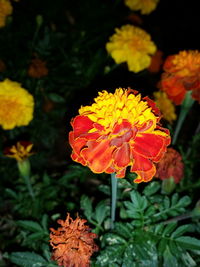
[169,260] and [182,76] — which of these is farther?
[182,76]

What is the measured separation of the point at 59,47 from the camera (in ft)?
4.38

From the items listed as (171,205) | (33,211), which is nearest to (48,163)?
(33,211)

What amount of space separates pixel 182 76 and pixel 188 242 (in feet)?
1.48

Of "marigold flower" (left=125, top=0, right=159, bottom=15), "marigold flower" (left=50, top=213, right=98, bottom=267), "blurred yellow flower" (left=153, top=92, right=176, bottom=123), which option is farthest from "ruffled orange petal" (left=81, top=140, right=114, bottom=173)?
"marigold flower" (left=125, top=0, right=159, bottom=15)

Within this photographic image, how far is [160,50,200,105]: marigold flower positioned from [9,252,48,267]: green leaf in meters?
0.58

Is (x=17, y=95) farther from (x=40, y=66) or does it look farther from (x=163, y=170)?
(x=163, y=170)

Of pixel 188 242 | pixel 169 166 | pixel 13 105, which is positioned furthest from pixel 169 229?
pixel 13 105

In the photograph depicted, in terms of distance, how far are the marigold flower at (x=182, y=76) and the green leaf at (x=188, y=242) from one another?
1.25ft

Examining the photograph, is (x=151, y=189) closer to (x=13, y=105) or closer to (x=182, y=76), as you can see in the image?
(x=182, y=76)

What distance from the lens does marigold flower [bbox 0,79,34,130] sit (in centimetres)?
97

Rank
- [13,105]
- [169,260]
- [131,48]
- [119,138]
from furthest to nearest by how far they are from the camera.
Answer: [131,48]
[13,105]
[169,260]
[119,138]

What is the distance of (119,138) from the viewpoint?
54 cm

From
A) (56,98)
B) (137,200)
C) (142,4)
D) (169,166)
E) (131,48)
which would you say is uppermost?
(142,4)

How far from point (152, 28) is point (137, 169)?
1744mm
